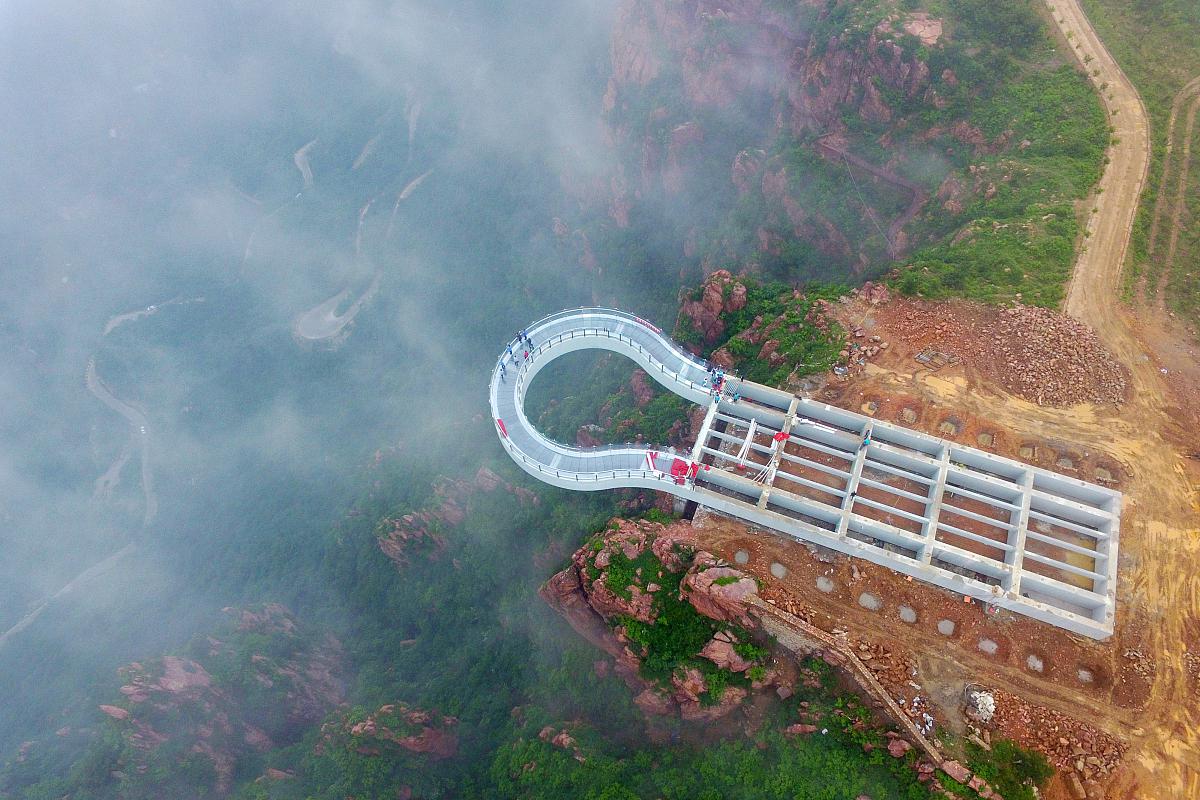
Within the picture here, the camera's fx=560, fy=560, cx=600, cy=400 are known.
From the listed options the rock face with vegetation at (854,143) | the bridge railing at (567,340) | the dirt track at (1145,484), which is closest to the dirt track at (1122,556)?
the dirt track at (1145,484)

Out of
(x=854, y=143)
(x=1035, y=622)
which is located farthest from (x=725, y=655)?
(x=854, y=143)

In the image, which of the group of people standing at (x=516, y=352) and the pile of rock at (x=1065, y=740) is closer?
the pile of rock at (x=1065, y=740)

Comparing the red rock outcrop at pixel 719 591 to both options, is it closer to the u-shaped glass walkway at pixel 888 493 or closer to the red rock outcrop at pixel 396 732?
the u-shaped glass walkway at pixel 888 493

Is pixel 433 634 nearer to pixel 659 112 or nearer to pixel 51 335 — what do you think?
pixel 659 112

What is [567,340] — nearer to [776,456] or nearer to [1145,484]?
[776,456]

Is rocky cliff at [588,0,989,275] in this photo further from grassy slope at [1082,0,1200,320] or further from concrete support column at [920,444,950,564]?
concrete support column at [920,444,950,564]

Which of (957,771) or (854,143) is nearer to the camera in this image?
(957,771)

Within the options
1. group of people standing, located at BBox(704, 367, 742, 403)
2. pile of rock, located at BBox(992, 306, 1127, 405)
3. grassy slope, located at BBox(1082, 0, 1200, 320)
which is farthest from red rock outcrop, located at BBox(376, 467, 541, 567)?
grassy slope, located at BBox(1082, 0, 1200, 320)
